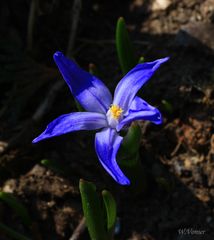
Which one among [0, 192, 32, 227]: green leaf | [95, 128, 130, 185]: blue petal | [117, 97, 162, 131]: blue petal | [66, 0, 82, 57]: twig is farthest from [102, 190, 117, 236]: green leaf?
[66, 0, 82, 57]: twig

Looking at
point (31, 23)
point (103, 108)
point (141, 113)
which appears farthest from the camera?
point (31, 23)

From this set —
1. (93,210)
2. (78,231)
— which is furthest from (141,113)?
(78,231)

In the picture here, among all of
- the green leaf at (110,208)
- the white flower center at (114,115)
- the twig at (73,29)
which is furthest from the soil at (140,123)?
the white flower center at (114,115)

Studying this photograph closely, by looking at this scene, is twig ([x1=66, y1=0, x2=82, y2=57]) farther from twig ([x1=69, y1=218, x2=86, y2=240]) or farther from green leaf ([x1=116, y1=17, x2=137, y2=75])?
twig ([x1=69, y1=218, x2=86, y2=240])

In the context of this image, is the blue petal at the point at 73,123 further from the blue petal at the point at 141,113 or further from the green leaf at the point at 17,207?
the green leaf at the point at 17,207

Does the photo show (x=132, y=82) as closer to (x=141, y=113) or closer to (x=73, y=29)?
(x=141, y=113)

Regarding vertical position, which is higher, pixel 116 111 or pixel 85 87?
pixel 85 87
